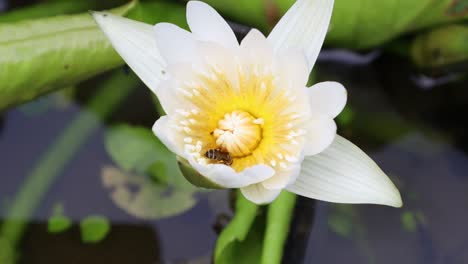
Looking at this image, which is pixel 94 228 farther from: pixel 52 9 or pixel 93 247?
pixel 52 9

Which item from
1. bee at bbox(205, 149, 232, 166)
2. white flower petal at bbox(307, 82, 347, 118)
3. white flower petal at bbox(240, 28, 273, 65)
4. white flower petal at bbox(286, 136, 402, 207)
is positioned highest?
white flower petal at bbox(240, 28, 273, 65)

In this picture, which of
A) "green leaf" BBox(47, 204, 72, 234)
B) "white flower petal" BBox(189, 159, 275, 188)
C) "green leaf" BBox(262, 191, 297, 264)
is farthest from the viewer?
"green leaf" BBox(47, 204, 72, 234)

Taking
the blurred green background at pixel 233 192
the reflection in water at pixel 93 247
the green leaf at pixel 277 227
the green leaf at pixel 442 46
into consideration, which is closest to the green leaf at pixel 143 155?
the blurred green background at pixel 233 192

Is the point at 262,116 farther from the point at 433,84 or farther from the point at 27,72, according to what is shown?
the point at 433,84

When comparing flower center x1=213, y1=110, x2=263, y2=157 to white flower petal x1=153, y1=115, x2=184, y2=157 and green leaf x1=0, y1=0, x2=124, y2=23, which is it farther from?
green leaf x1=0, y1=0, x2=124, y2=23

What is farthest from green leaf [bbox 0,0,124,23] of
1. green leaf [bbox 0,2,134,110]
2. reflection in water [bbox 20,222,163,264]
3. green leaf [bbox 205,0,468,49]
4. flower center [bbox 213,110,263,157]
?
flower center [bbox 213,110,263,157]

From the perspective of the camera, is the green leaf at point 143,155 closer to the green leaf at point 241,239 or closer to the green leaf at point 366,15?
the green leaf at point 241,239

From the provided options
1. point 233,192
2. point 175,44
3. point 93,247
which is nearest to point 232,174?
point 175,44
